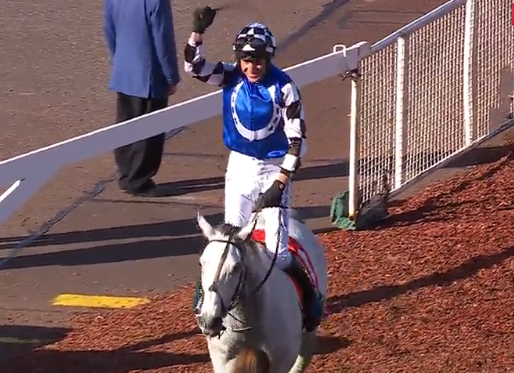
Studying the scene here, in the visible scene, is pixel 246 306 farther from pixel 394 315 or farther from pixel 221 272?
pixel 394 315

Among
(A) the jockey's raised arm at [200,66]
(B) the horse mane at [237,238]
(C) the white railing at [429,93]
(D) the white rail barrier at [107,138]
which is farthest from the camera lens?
(C) the white railing at [429,93]

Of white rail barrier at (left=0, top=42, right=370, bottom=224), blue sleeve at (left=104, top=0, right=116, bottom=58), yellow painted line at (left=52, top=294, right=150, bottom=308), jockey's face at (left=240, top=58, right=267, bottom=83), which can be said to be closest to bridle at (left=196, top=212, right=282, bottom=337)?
jockey's face at (left=240, top=58, right=267, bottom=83)

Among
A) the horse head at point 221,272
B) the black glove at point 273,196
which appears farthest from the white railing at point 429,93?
the horse head at point 221,272

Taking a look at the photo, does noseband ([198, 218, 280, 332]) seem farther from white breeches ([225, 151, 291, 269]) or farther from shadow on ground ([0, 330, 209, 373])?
shadow on ground ([0, 330, 209, 373])

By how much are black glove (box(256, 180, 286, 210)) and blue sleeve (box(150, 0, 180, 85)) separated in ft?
14.2

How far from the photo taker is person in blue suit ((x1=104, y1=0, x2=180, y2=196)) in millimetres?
10617

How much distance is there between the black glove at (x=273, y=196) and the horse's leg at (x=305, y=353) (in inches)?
45.6

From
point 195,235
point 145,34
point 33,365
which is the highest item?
point 145,34

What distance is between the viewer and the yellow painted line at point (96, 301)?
9008 mm

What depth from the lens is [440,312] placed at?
8.65m

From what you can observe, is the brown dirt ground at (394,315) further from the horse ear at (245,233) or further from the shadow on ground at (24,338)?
the horse ear at (245,233)

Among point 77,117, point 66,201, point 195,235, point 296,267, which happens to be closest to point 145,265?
point 195,235

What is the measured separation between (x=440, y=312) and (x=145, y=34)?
3.82 m

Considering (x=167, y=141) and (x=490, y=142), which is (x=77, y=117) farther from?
(x=490, y=142)
